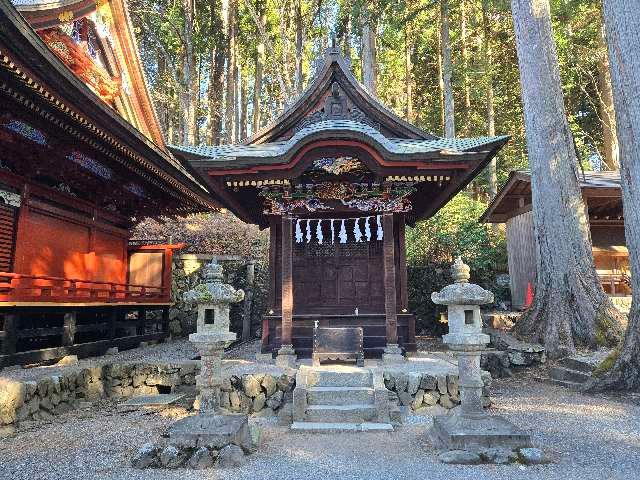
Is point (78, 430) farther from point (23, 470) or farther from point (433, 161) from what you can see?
point (433, 161)

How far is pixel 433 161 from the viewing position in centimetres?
791

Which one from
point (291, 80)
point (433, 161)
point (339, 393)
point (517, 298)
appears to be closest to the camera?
point (339, 393)

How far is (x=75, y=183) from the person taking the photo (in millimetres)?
10039

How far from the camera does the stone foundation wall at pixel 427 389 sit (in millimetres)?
6949

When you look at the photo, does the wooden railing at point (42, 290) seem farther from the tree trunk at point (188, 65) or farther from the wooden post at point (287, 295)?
the tree trunk at point (188, 65)

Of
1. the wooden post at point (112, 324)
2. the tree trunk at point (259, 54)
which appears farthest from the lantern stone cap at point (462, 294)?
the tree trunk at point (259, 54)

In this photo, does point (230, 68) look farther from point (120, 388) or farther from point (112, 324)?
point (120, 388)

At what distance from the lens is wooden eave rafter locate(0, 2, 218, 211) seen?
5.70m

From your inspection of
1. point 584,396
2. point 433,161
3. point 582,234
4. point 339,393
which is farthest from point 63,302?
point 582,234

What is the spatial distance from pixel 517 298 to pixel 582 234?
5849 millimetres

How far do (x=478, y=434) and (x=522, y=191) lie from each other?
1188cm

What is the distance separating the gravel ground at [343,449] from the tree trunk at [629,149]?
0.66 metres

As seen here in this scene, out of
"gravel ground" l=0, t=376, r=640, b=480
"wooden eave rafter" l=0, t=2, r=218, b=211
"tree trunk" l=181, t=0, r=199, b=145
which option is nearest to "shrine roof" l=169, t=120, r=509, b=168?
"wooden eave rafter" l=0, t=2, r=218, b=211

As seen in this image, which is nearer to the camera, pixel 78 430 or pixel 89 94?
pixel 78 430
